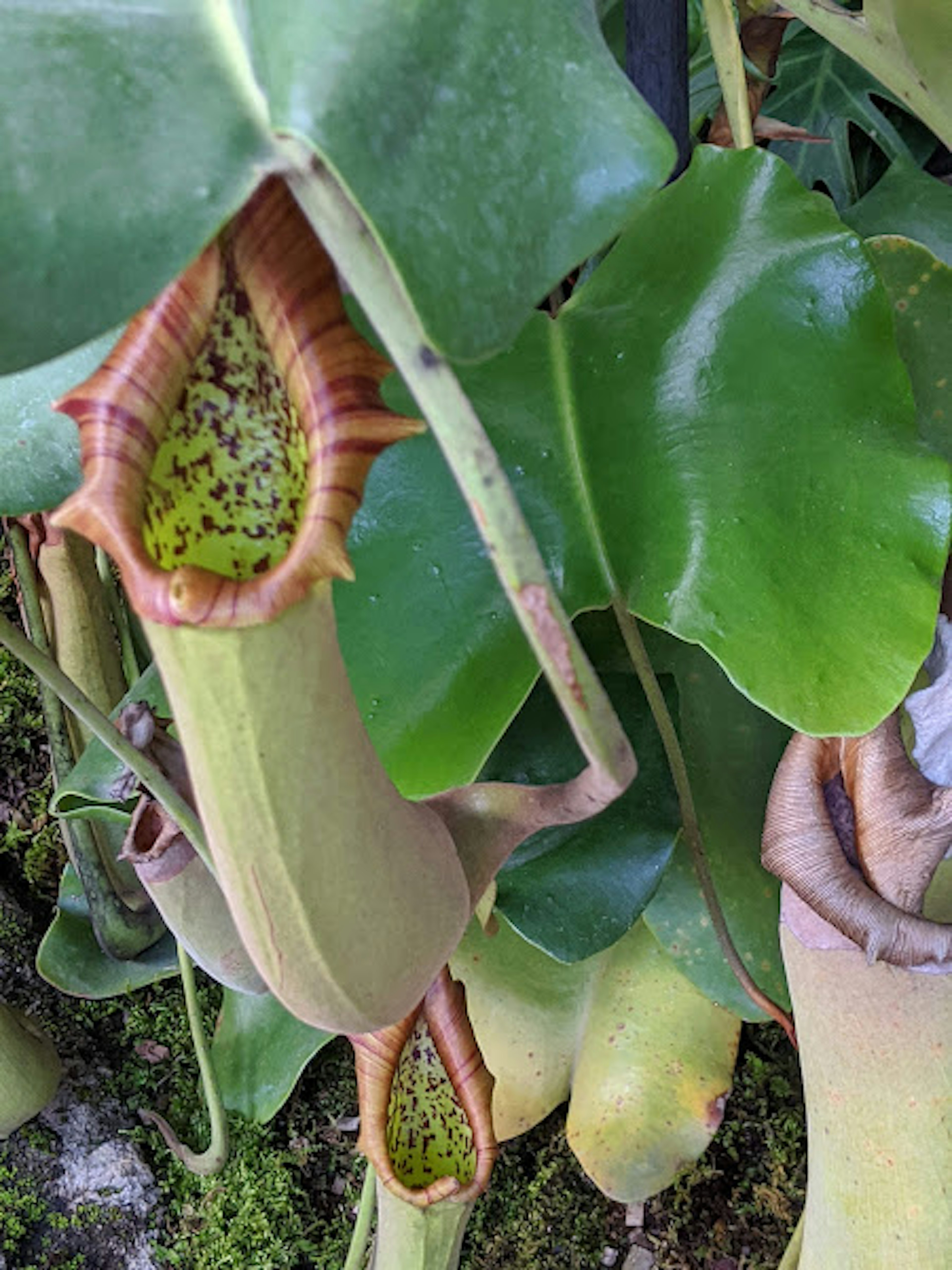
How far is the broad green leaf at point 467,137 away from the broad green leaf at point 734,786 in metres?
0.45

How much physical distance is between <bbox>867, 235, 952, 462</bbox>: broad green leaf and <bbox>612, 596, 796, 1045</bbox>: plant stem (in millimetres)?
212

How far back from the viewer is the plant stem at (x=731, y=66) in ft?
2.23

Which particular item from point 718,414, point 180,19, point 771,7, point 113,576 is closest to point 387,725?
point 718,414

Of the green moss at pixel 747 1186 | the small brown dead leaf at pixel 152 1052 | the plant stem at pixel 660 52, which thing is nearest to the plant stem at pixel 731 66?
the plant stem at pixel 660 52

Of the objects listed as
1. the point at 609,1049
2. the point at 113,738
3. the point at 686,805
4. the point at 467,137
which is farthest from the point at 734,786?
the point at 467,137

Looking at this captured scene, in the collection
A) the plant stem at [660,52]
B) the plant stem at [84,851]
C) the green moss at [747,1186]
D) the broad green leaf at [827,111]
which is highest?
the plant stem at [660,52]

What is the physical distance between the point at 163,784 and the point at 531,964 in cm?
44

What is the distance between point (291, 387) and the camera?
42cm

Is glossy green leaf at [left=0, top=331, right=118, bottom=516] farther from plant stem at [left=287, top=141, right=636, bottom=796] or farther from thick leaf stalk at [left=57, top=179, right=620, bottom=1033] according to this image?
plant stem at [left=287, top=141, right=636, bottom=796]

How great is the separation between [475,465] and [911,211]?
0.70m

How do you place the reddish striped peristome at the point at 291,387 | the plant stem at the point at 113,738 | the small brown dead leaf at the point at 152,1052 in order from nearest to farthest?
the reddish striped peristome at the point at 291,387 → the plant stem at the point at 113,738 → the small brown dead leaf at the point at 152,1052

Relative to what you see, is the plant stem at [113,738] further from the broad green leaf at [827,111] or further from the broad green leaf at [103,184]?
the broad green leaf at [827,111]

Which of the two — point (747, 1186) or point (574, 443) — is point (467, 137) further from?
point (747, 1186)

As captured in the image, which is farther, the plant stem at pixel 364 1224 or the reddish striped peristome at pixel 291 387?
the plant stem at pixel 364 1224
